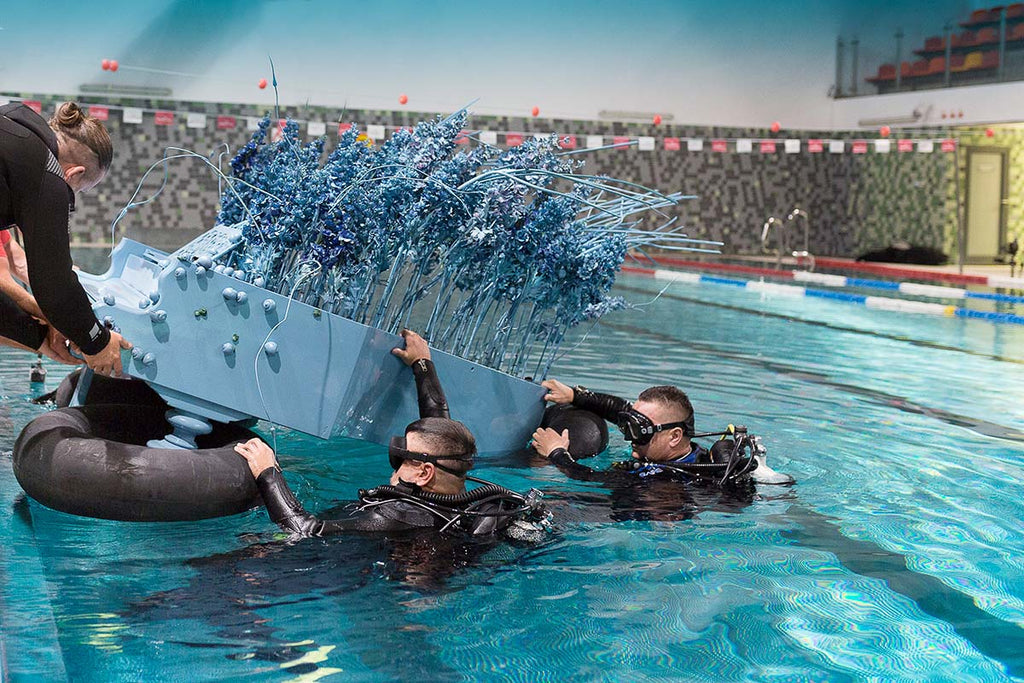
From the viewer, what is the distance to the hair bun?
11.4 ft

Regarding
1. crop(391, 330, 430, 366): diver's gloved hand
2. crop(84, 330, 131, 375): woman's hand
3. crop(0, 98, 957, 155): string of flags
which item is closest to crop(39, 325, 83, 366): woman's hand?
crop(84, 330, 131, 375): woman's hand

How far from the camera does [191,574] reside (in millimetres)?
3346

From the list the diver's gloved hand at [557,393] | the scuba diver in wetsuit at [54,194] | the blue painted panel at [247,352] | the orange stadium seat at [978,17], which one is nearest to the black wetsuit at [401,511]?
the blue painted panel at [247,352]

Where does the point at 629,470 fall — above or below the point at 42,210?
below

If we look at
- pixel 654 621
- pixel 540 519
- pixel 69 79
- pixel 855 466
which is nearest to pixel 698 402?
pixel 855 466

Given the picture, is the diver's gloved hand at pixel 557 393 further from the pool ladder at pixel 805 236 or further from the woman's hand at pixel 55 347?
the pool ladder at pixel 805 236

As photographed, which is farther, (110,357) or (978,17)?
(978,17)

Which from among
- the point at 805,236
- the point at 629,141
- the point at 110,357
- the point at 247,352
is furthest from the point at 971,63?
the point at 110,357

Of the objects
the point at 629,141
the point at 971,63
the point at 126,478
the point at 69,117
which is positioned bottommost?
the point at 126,478

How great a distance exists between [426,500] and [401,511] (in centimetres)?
9

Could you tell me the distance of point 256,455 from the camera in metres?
3.93

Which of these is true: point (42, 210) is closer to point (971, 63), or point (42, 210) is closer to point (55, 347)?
point (55, 347)

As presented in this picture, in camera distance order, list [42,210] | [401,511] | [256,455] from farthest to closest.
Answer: [256,455], [401,511], [42,210]

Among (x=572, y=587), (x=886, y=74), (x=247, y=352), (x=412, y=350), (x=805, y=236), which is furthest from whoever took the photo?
(x=805, y=236)
